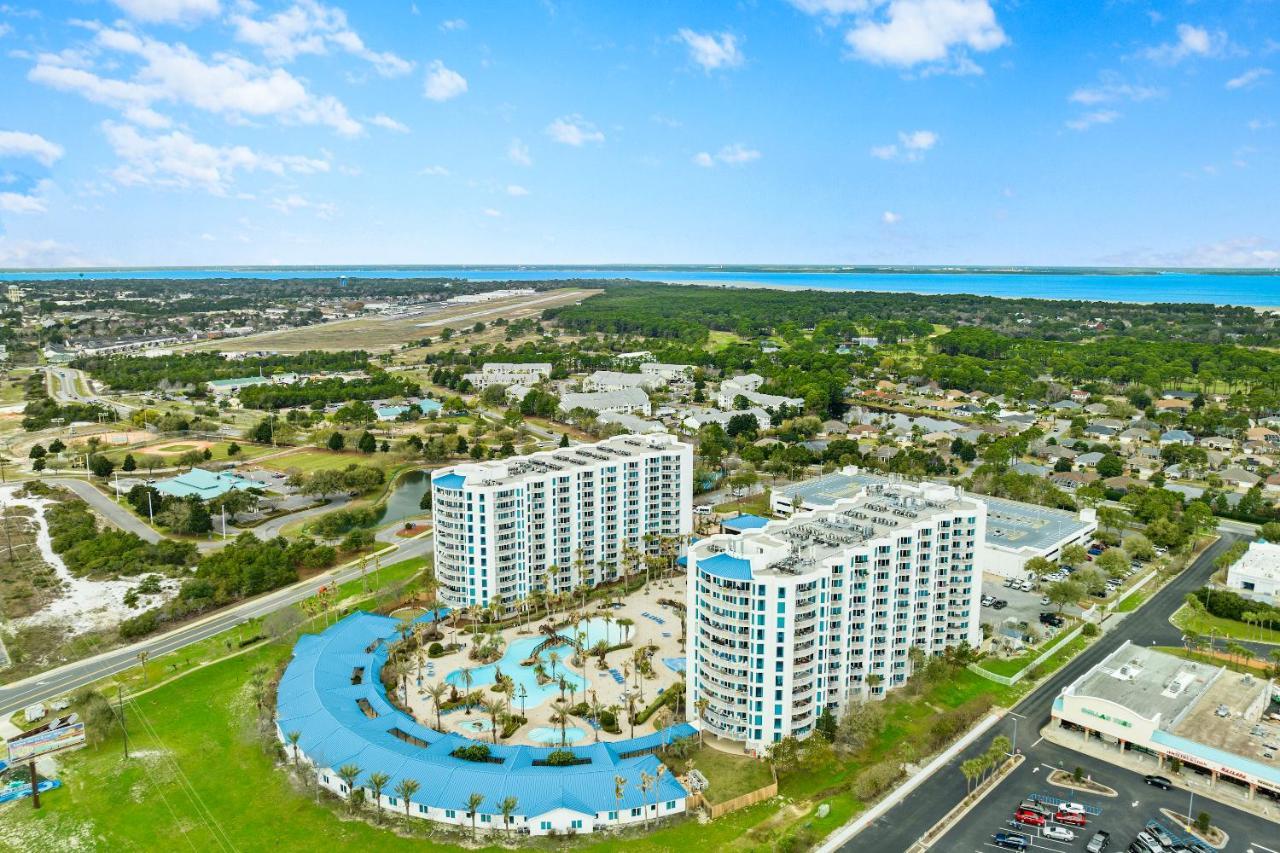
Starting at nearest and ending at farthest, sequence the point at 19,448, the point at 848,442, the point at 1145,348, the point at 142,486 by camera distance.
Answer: the point at 142,486 < the point at 848,442 < the point at 19,448 < the point at 1145,348

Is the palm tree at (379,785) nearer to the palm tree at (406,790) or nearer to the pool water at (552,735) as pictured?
the palm tree at (406,790)

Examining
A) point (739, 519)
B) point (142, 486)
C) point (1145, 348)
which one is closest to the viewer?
point (739, 519)

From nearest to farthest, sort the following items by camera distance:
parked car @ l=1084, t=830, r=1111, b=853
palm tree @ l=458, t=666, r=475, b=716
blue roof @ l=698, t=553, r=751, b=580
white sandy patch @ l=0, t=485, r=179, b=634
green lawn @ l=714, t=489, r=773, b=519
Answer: parked car @ l=1084, t=830, r=1111, b=853 → blue roof @ l=698, t=553, r=751, b=580 → palm tree @ l=458, t=666, r=475, b=716 → white sandy patch @ l=0, t=485, r=179, b=634 → green lawn @ l=714, t=489, r=773, b=519

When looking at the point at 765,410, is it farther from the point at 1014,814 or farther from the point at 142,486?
the point at 1014,814

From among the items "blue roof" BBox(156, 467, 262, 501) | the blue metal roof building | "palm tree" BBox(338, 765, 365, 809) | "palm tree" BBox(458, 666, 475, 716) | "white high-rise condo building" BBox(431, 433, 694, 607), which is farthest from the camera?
"blue roof" BBox(156, 467, 262, 501)

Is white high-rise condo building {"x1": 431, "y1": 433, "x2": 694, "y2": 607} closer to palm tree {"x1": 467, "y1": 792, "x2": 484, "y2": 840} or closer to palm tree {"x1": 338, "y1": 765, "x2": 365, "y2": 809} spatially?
palm tree {"x1": 338, "y1": 765, "x2": 365, "y2": 809}

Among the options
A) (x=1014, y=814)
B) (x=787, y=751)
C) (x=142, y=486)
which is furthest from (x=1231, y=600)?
(x=142, y=486)

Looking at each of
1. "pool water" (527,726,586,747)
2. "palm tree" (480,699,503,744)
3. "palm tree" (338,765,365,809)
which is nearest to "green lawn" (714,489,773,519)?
"palm tree" (480,699,503,744)

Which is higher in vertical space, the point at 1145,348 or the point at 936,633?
the point at 1145,348
